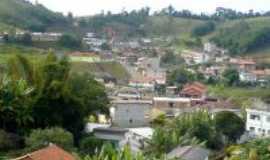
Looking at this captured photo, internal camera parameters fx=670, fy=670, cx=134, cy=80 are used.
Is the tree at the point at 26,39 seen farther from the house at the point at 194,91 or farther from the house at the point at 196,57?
the house at the point at 196,57

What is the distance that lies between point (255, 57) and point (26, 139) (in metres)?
56.0

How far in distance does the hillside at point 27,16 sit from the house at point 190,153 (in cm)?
4903

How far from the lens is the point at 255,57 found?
75312mm

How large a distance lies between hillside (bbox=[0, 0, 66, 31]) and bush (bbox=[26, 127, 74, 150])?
49765 mm

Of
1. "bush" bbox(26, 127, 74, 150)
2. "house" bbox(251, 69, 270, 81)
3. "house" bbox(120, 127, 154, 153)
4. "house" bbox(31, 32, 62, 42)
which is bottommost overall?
"house" bbox(251, 69, 270, 81)

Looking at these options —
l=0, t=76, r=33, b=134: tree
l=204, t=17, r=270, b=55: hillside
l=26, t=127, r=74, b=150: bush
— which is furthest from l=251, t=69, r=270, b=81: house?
Answer: l=26, t=127, r=74, b=150: bush

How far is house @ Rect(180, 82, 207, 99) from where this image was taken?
50.1 metres

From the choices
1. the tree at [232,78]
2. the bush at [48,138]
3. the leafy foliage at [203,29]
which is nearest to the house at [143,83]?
the tree at [232,78]

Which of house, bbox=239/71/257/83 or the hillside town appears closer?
the hillside town

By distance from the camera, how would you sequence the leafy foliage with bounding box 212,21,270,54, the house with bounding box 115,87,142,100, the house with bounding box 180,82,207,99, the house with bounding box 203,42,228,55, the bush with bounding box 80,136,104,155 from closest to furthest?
1. the bush with bounding box 80,136,104,155
2. the house with bounding box 115,87,142,100
3. the house with bounding box 180,82,207,99
4. the leafy foliage with bounding box 212,21,270,54
5. the house with bounding box 203,42,228,55

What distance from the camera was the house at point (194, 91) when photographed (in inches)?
1971

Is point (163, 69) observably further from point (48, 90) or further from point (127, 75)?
point (48, 90)

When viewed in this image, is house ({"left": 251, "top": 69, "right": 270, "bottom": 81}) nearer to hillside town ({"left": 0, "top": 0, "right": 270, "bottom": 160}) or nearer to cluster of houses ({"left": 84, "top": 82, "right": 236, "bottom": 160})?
hillside town ({"left": 0, "top": 0, "right": 270, "bottom": 160})

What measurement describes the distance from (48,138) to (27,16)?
5662 centimetres
